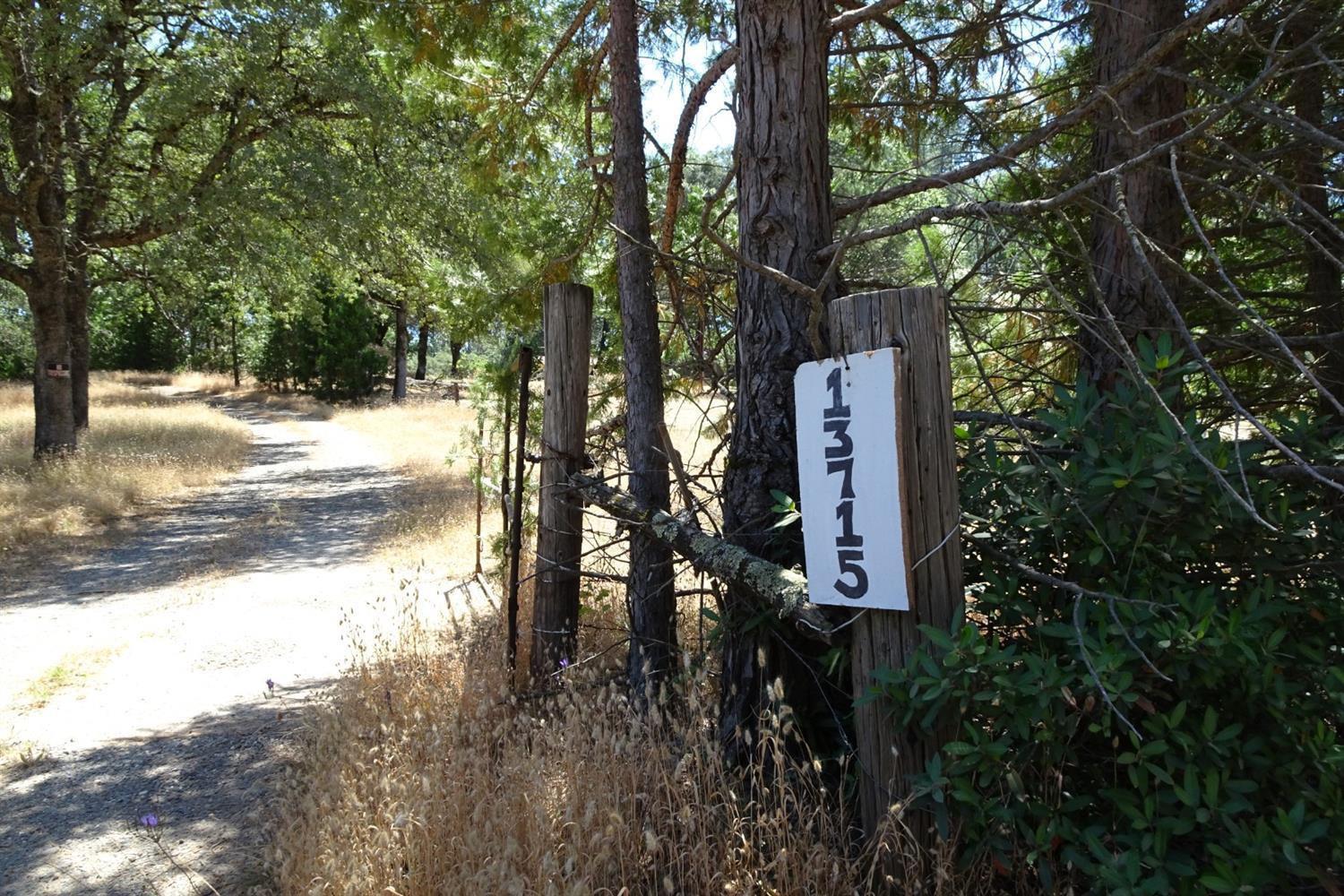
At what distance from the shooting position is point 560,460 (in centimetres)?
443

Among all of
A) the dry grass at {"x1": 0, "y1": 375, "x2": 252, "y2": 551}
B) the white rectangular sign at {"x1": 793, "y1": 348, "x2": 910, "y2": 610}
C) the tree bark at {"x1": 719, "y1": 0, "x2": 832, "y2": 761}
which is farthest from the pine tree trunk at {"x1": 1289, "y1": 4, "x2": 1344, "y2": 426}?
the dry grass at {"x1": 0, "y1": 375, "x2": 252, "y2": 551}

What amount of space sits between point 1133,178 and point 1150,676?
2.38 m

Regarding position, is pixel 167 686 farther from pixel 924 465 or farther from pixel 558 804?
pixel 924 465

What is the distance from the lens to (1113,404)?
228cm

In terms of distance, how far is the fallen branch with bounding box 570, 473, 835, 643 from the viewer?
102 inches

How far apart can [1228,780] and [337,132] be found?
15836 millimetres

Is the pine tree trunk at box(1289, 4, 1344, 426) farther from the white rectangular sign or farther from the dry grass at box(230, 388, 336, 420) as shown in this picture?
the dry grass at box(230, 388, 336, 420)

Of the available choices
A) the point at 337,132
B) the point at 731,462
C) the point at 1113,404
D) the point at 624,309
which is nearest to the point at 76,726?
the point at 624,309

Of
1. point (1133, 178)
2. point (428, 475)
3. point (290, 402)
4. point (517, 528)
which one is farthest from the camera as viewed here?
point (290, 402)

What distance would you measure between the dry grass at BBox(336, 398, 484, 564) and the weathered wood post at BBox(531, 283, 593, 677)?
383 cm

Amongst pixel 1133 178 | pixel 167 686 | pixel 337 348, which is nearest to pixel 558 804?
pixel 1133 178

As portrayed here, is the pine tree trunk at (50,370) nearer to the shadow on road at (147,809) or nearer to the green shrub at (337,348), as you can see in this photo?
the shadow on road at (147,809)

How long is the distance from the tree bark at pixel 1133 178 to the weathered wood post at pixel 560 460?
2360mm

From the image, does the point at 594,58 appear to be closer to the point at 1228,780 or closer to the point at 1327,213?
the point at 1327,213
